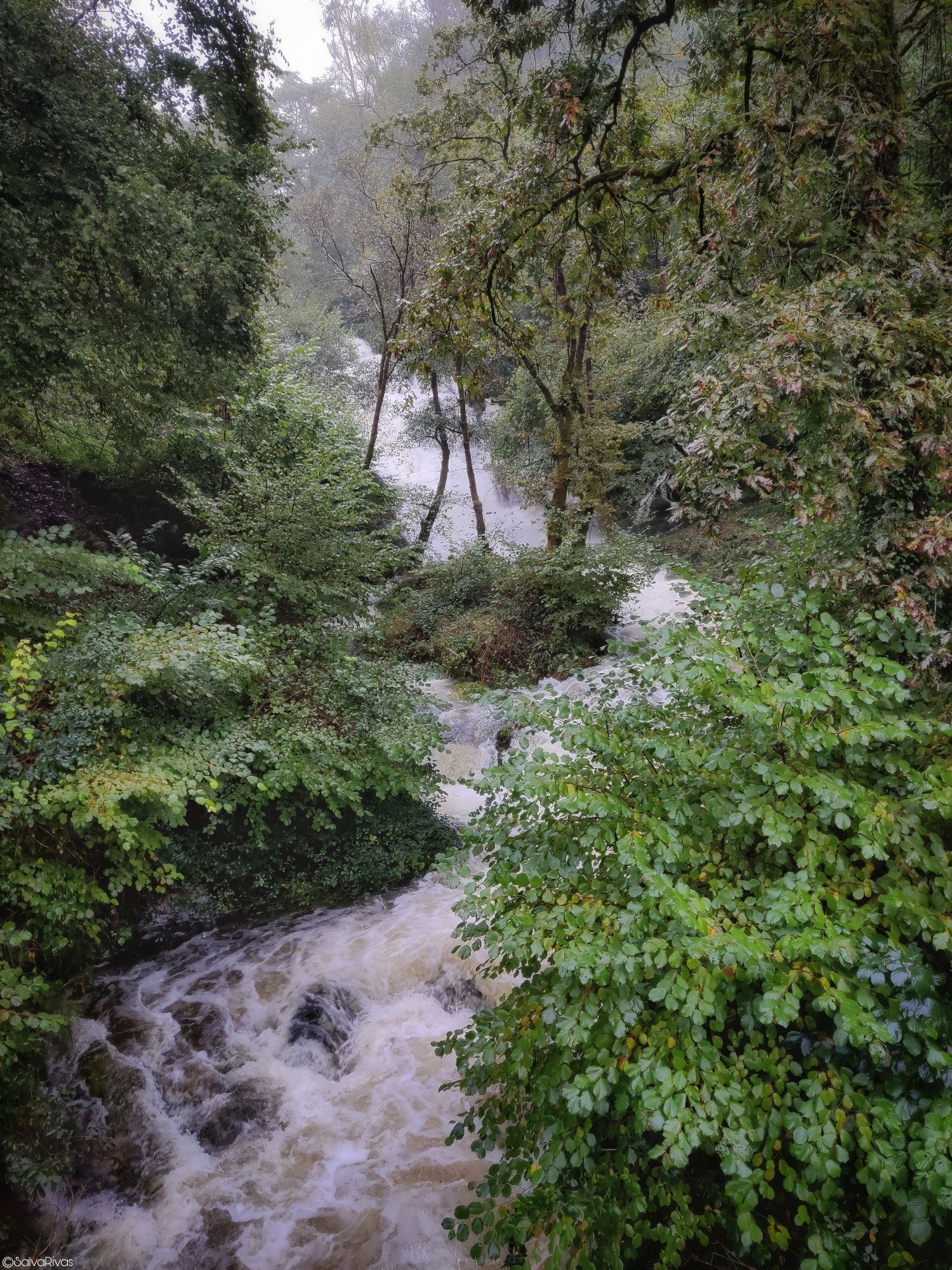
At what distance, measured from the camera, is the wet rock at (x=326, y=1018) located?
4.76 m

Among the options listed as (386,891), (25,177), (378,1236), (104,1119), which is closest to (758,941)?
(378,1236)

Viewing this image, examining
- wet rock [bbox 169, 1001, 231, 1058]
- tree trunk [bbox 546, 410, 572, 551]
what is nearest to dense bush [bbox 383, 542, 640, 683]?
tree trunk [bbox 546, 410, 572, 551]

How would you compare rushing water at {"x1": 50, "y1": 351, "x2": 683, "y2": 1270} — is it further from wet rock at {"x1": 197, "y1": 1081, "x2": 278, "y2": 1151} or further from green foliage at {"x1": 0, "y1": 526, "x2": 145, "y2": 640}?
green foliage at {"x1": 0, "y1": 526, "x2": 145, "y2": 640}

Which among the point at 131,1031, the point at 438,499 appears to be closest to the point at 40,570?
the point at 131,1031

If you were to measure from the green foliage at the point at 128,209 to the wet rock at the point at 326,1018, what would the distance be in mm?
5755

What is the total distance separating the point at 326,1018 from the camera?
16.1ft

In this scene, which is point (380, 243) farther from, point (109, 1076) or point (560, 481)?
point (109, 1076)

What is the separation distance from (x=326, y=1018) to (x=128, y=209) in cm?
700

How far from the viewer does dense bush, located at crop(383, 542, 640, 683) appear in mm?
9961

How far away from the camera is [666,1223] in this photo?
2512mm

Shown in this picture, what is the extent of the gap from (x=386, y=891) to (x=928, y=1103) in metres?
5.20

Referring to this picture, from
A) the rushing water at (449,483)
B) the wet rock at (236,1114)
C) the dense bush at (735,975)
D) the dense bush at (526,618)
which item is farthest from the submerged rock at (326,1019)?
the rushing water at (449,483)

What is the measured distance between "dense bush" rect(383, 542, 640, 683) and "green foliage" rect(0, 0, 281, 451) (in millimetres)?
4419

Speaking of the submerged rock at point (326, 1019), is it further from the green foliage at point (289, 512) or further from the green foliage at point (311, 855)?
the green foliage at point (289, 512)
